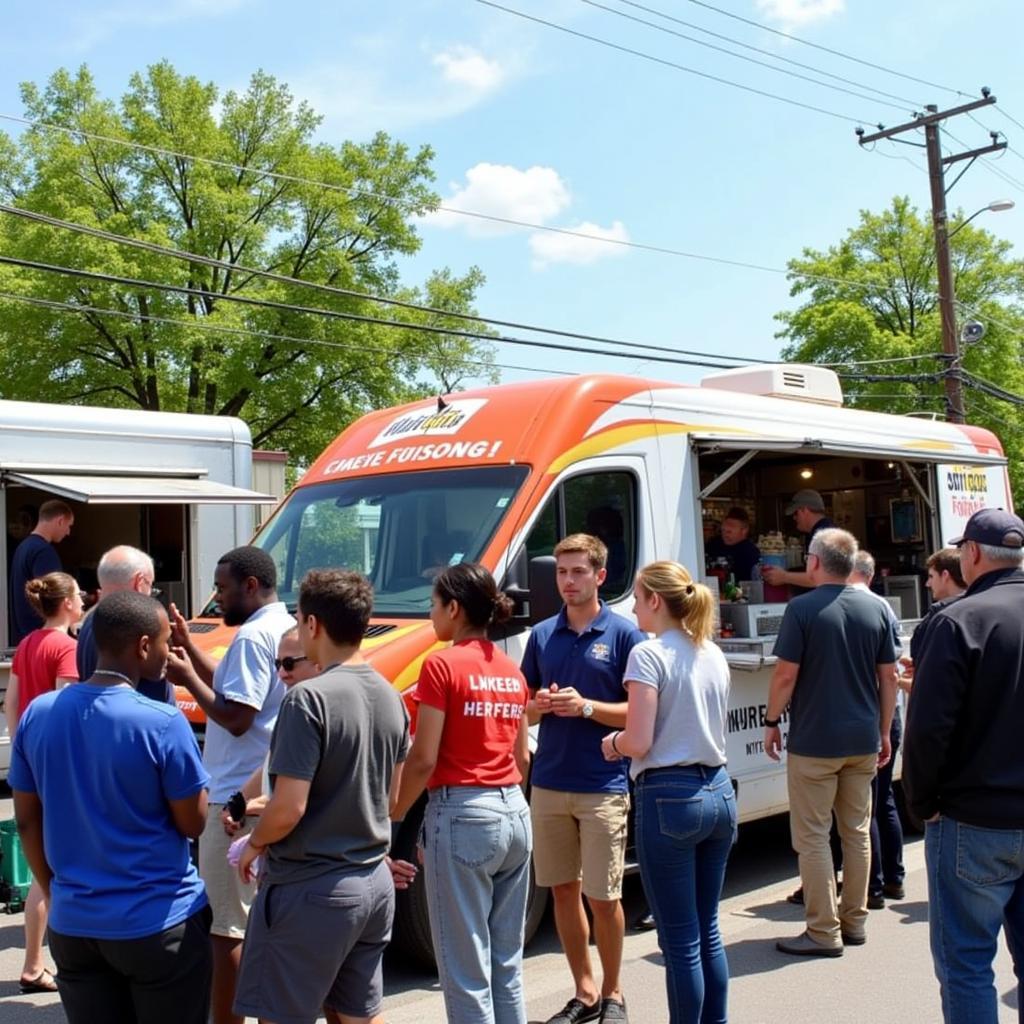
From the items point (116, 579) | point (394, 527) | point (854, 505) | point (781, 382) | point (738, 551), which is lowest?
point (116, 579)

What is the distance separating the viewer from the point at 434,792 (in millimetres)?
3891

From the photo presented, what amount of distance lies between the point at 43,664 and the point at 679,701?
10.3 feet

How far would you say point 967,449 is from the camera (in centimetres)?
984

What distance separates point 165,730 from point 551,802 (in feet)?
6.74

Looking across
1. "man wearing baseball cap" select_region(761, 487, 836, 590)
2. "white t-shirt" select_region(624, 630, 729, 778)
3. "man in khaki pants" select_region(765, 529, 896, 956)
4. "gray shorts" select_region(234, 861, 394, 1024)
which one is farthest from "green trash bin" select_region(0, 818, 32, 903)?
→ "man wearing baseball cap" select_region(761, 487, 836, 590)

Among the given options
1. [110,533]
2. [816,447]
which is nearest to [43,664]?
[816,447]

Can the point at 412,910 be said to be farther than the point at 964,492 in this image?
No

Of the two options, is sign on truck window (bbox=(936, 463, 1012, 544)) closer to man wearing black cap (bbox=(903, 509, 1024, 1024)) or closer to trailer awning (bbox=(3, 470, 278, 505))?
trailer awning (bbox=(3, 470, 278, 505))

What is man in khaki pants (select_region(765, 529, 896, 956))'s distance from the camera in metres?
5.73

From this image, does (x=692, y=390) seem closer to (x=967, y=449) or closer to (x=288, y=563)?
(x=288, y=563)

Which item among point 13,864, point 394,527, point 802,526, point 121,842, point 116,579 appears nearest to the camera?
point 121,842

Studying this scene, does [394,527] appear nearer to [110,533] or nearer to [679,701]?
[679,701]

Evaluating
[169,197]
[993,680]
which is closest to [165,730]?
[993,680]

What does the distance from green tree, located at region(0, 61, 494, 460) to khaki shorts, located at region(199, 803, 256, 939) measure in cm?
1906
